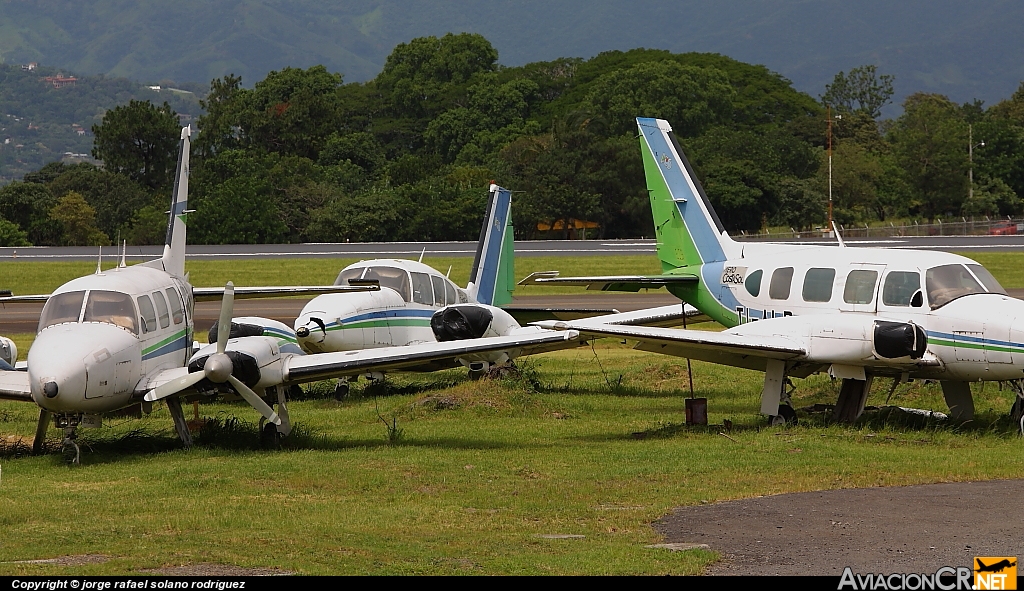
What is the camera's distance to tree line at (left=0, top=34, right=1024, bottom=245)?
257ft

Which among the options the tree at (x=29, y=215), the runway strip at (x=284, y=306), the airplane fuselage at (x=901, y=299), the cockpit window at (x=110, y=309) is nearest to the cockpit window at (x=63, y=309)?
the cockpit window at (x=110, y=309)

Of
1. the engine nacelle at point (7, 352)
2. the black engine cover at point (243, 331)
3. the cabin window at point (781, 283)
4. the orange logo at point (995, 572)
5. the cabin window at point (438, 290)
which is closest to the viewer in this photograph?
the orange logo at point (995, 572)

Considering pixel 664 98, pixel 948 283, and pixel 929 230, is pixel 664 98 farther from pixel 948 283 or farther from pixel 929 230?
pixel 948 283

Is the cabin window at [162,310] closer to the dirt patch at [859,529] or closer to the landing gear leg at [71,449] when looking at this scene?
the landing gear leg at [71,449]

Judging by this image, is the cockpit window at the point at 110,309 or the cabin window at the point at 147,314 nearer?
the cockpit window at the point at 110,309

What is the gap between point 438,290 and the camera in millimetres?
23500

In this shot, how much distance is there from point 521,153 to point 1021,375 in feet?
244

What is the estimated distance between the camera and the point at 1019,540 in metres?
9.92

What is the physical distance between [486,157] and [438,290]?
73764 millimetres

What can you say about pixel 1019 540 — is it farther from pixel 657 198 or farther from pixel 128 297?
pixel 657 198

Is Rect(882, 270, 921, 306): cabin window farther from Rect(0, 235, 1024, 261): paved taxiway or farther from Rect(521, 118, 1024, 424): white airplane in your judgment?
Rect(0, 235, 1024, 261): paved taxiway

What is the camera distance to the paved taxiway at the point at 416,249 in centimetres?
6200

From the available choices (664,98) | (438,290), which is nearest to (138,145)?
(664,98)

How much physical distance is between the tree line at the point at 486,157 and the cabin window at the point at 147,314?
57219mm
